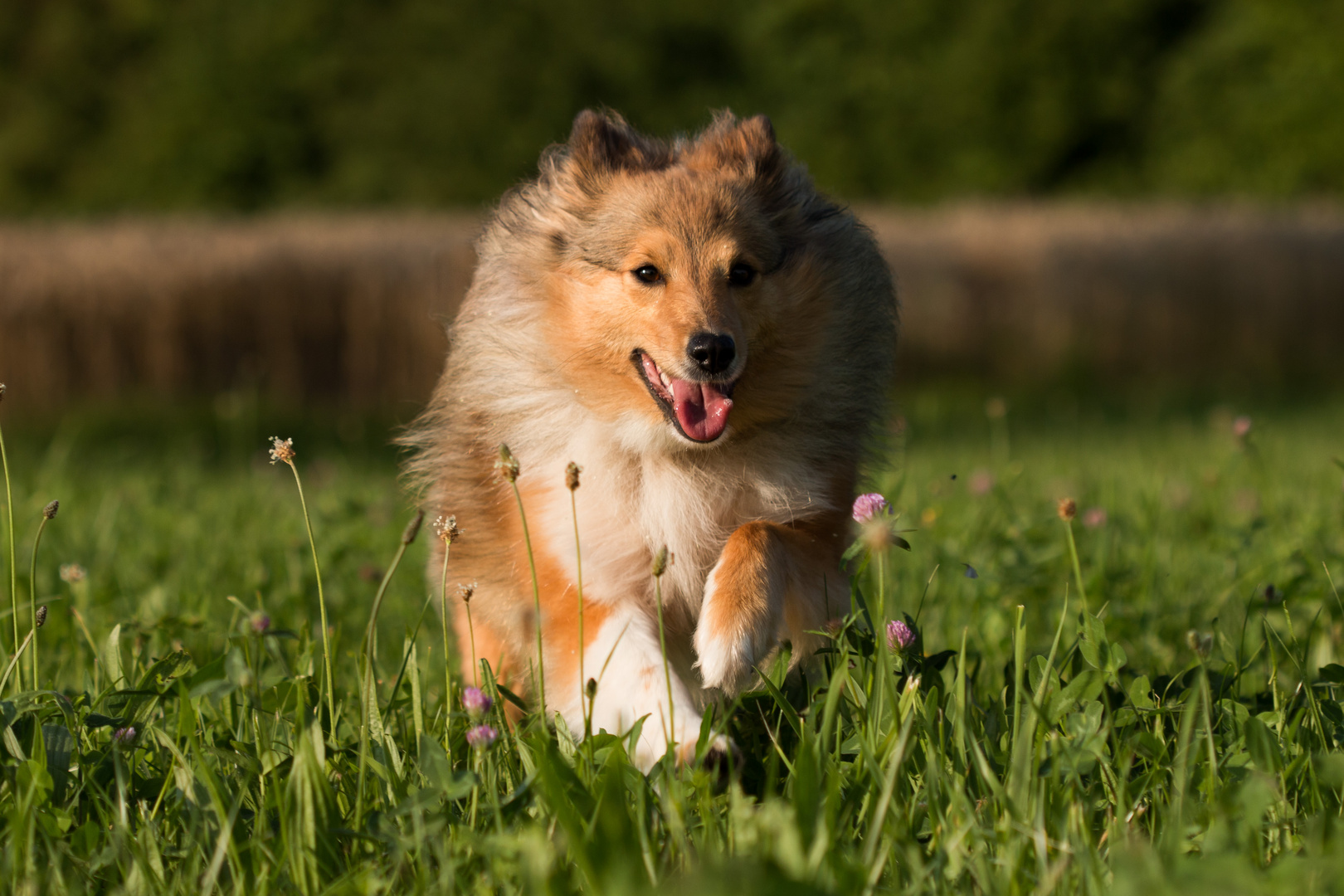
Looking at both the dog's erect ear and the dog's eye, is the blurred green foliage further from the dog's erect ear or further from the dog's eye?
the dog's eye

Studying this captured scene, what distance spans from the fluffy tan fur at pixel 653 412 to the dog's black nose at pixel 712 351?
0.09ft

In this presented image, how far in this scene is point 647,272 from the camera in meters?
3.07

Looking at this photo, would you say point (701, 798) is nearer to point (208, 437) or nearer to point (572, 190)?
point (572, 190)

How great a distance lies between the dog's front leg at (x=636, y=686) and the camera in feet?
8.27

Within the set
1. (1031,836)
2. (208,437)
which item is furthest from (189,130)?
(1031,836)

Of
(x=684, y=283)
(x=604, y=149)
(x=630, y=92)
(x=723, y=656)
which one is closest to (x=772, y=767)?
(x=723, y=656)

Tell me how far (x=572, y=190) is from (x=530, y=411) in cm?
64

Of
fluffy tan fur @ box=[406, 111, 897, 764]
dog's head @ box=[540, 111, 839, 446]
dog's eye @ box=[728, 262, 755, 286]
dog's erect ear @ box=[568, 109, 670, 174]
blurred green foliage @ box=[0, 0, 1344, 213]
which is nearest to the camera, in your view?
fluffy tan fur @ box=[406, 111, 897, 764]

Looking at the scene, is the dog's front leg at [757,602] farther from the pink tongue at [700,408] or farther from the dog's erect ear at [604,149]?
the dog's erect ear at [604,149]

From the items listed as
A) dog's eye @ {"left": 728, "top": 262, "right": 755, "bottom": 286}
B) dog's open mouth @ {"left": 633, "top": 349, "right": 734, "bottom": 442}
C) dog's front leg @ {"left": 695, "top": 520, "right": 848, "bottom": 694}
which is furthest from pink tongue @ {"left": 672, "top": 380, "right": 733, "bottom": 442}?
dog's eye @ {"left": 728, "top": 262, "right": 755, "bottom": 286}

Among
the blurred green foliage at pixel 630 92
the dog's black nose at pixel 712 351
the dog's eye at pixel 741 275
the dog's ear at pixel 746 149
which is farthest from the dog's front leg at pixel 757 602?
the blurred green foliage at pixel 630 92

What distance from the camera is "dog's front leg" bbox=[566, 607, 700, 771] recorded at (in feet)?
8.27

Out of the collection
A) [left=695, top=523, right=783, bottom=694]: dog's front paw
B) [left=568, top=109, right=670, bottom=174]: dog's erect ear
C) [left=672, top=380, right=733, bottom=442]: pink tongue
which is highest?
[left=568, top=109, right=670, bottom=174]: dog's erect ear

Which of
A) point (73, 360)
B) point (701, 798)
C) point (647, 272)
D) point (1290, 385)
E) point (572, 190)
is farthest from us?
point (1290, 385)
